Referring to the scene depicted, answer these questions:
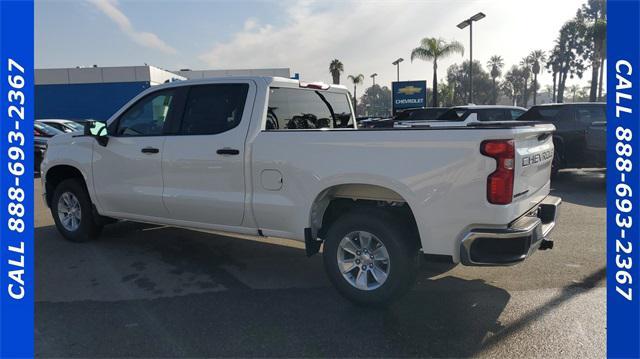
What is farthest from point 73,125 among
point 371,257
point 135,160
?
point 371,257

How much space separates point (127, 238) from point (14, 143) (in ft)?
11.8

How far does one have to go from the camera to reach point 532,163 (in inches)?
143

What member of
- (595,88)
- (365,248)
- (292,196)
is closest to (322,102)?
(292,196)

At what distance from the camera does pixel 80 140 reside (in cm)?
569

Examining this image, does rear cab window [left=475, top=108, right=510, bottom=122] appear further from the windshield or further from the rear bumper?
the windshield

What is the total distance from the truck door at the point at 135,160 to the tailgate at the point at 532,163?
3499 mm

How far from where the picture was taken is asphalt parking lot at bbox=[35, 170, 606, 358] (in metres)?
3.26

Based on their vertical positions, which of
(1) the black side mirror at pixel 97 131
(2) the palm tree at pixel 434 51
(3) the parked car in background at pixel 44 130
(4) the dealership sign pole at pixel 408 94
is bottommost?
(1) the black side mirror at pixel 97 131

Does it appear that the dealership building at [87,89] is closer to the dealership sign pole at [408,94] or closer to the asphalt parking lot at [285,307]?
the dealership sign pole at [408,94]

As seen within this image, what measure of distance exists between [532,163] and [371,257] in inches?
58.4

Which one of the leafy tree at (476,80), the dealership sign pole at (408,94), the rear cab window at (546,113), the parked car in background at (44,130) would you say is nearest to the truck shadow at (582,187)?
the rear cab window at (546,113)

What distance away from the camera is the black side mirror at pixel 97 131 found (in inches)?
209

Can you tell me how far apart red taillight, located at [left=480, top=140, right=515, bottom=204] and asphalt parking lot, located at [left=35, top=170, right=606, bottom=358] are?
1.03 metres

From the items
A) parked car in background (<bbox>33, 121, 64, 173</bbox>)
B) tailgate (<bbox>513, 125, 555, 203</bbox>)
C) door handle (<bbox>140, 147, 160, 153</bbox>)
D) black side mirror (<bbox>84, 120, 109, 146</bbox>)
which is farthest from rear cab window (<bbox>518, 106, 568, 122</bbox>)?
parked car in background (<bbox>33, 121, 64, 173</bbox>)
